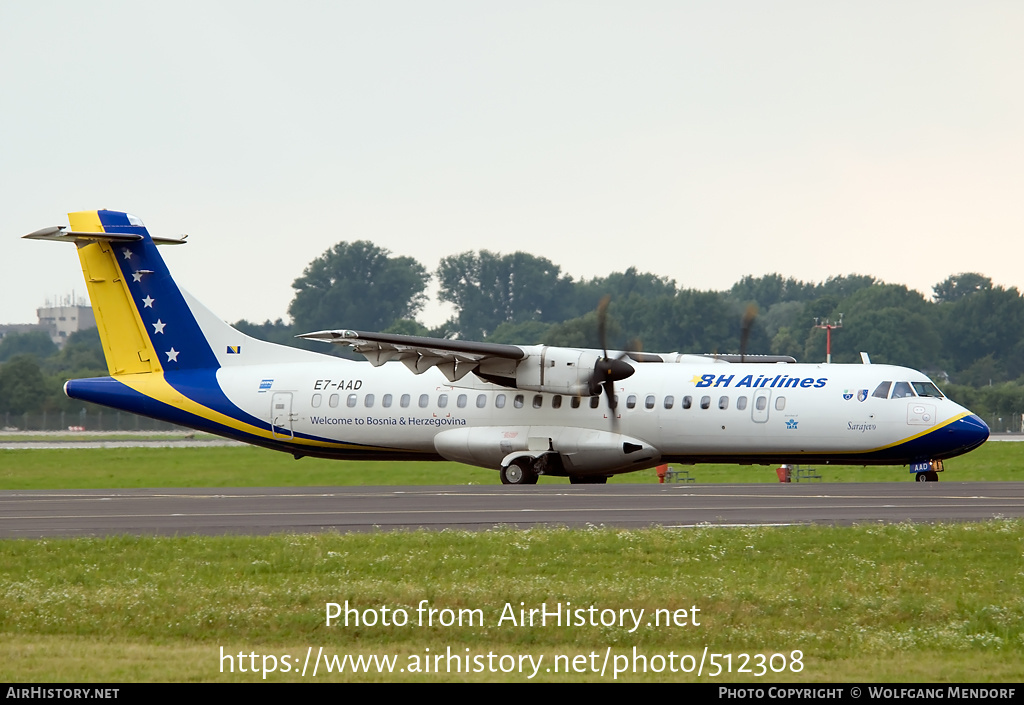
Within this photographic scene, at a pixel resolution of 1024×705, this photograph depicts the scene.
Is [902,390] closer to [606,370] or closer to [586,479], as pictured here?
[606,370]

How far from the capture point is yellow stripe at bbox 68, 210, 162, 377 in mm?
31953

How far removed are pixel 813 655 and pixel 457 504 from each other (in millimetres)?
11581

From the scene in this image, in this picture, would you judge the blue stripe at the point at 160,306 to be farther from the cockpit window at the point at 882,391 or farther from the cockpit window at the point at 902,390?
the cockpit window at the point at 902,390

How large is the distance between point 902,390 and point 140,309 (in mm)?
17857

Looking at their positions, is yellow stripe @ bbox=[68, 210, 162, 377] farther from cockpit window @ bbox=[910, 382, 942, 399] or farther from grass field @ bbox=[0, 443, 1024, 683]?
cockpit window @ bbox=[910, 382, 942, 399]

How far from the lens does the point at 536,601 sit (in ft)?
40.1

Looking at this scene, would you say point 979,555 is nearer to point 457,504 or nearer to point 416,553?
point 416,553

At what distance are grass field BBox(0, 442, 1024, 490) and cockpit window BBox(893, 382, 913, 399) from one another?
8.02 m

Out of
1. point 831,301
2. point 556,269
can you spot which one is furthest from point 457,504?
point 556,269

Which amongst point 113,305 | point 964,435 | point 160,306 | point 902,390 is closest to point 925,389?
point 902,390

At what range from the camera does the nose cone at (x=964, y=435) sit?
89.8 ft

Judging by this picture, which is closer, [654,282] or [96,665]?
[96,665]

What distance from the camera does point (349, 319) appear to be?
110000mm

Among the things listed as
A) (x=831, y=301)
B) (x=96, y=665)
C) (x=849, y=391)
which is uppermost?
(x=831, y=301)
